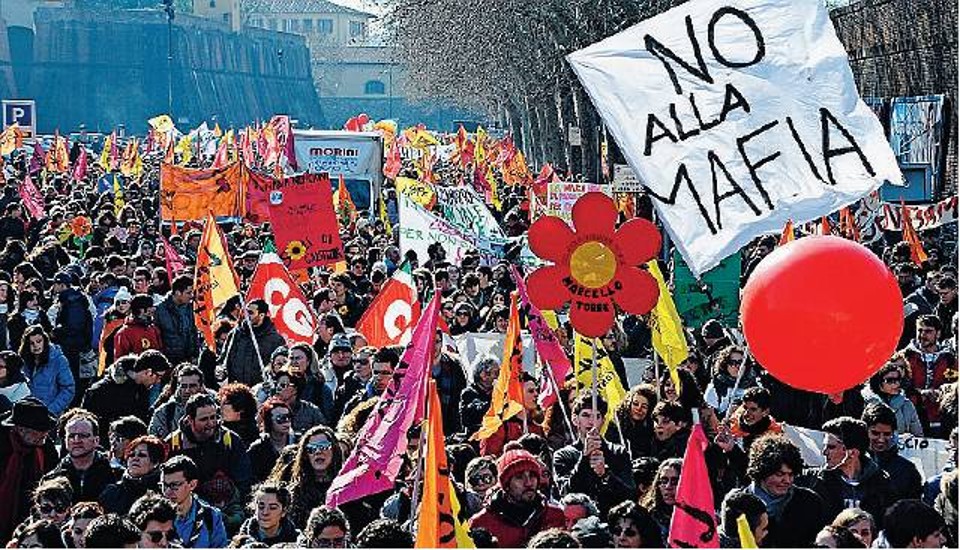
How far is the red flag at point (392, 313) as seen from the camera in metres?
12.2

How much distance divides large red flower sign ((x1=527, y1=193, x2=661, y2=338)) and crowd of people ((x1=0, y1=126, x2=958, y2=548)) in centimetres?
45

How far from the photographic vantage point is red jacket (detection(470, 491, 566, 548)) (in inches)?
280

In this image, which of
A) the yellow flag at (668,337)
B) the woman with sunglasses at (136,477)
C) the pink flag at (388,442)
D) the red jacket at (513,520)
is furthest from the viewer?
the yellow flag at (668,337)

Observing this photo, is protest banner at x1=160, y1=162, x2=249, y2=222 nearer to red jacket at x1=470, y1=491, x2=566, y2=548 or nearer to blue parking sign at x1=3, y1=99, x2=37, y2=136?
red jacket at x1=470, y1=491, x2=566, y2=548

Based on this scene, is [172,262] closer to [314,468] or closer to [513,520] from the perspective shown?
[314,468]

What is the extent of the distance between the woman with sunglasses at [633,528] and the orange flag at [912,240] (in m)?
9.64

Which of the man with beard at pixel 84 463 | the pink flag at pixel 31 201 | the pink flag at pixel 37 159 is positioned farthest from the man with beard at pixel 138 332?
the pink flag at pixel 37 159

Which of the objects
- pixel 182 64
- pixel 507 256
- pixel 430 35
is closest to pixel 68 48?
pixel 182 64

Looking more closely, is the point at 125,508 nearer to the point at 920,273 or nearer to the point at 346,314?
the point at 346,314

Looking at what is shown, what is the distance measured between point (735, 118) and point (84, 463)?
3.14 meters

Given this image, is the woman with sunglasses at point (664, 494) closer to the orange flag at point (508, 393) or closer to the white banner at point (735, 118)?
the white banner at point (735, 118)

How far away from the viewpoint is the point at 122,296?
43.2ft

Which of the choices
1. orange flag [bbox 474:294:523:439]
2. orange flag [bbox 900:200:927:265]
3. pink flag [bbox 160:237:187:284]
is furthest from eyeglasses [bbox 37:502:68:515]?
orange flag [bbox 900:200:927:265]

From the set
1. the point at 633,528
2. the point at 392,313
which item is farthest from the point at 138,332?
the point at 633,528
